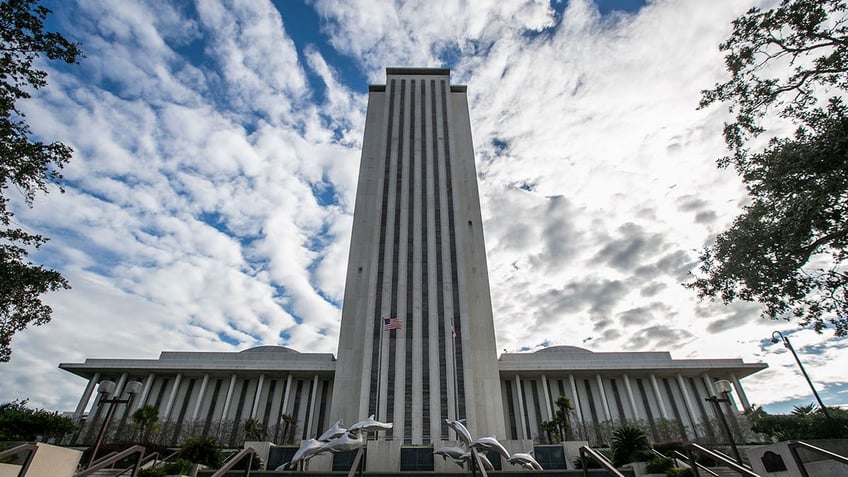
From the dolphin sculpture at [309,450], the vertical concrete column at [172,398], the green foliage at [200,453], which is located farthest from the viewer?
the vertical concrete column at [172,398]

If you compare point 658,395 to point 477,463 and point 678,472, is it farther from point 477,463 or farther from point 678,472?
point 477,463

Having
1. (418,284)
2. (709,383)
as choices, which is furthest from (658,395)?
(418,284)

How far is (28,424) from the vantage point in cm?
2900

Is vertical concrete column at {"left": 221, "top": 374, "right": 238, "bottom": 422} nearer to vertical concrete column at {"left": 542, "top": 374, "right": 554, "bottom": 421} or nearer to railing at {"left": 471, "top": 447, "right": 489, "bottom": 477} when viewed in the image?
vertical concrete column at {"left": 542, "top": 374, "right": 554, "bottom": 421}

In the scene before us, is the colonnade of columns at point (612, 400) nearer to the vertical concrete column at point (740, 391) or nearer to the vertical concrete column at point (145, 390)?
the vertical concrete column at point (740, 391)

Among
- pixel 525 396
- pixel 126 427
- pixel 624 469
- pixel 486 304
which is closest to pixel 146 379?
pixel 126 427

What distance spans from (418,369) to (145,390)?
3117cm

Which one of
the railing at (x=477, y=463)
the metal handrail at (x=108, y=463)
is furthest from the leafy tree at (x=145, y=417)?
the railing at (x=477, y=463)

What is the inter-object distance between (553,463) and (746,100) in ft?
68.7

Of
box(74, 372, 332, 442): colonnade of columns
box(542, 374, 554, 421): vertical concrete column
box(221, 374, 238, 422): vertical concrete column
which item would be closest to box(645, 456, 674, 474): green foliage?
box(542, 374, 554, 421): vertical concrete column

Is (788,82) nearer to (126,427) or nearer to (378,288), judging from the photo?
(378,288)

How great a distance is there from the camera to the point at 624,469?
18.6 m

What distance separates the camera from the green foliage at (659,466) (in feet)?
56.1

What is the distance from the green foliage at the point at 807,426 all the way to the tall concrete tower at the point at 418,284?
20.0 metres
